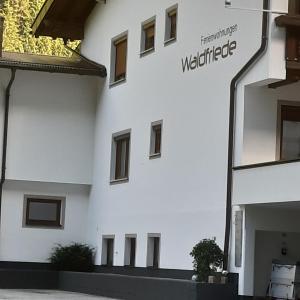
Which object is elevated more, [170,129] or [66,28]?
[66,28]

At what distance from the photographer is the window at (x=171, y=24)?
2583 cm

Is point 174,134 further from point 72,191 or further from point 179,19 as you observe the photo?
point 72,191

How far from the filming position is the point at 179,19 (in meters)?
25.3

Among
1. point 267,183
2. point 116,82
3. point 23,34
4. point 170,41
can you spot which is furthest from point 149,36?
point 23,34

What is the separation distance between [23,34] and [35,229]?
103ft

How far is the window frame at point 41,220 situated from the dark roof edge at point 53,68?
4053 mm

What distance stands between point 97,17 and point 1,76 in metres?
4.05

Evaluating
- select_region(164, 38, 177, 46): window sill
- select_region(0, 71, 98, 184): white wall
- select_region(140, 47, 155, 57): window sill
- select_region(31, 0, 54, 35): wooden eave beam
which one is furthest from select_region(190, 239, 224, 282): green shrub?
select_region(31, 0, 54, 35): wooden eave beam

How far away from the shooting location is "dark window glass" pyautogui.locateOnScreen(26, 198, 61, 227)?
30.5 m

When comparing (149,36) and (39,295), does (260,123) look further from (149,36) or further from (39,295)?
(39,295)

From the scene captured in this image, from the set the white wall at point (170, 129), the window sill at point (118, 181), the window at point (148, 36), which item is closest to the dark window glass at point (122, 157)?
the window sill at point (118, 181)

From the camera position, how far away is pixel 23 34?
59688 millimetres

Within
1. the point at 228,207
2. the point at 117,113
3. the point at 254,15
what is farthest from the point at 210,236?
the point at 117,113

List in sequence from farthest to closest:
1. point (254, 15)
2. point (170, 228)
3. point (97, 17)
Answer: point (97, 17), point (170, 228), point (254, 15)
